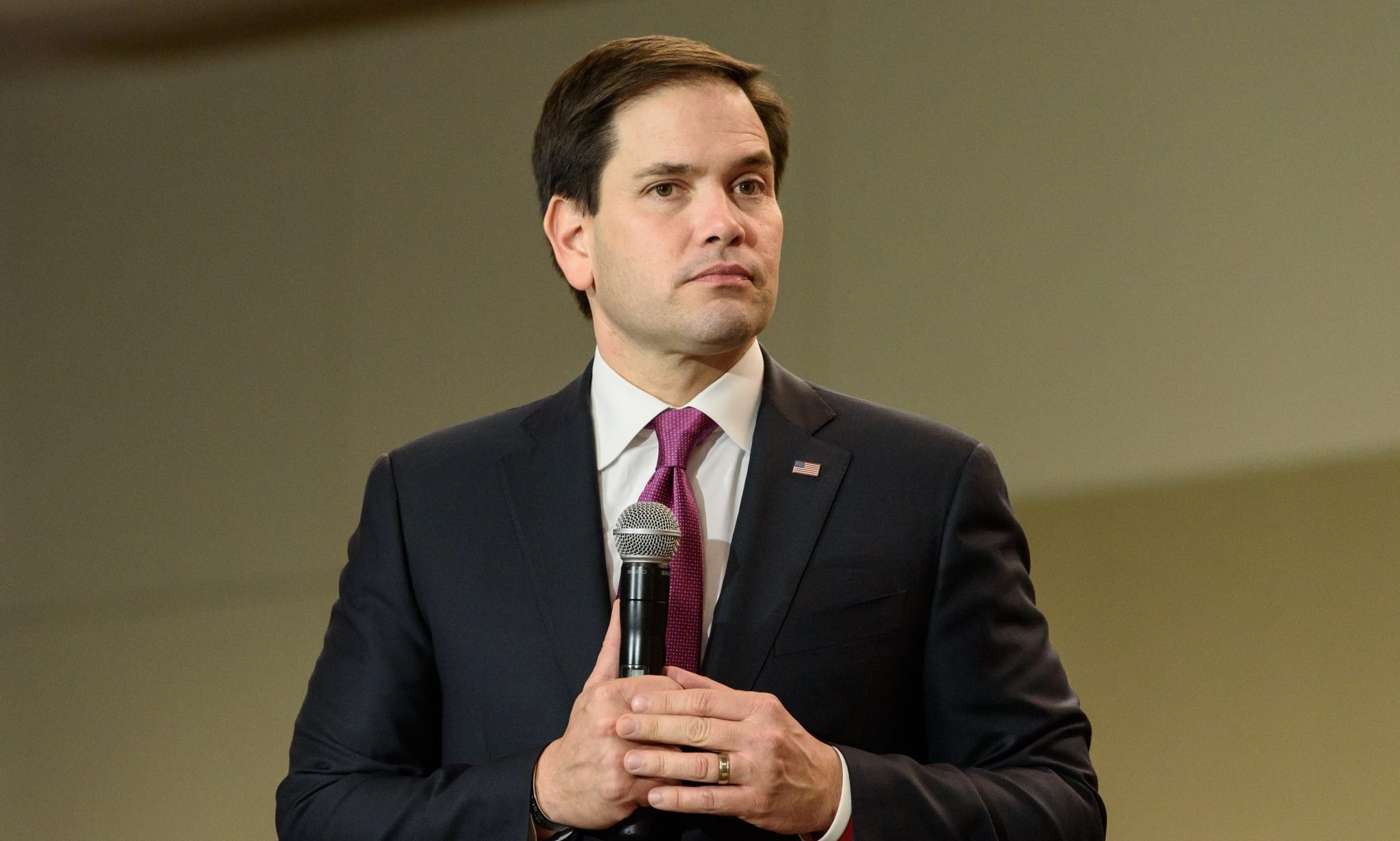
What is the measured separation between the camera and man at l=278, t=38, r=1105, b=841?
71.9 inches

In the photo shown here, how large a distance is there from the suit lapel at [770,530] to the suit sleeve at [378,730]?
10.3 inches

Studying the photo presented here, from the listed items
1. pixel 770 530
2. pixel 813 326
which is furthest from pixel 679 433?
pixel 813 326

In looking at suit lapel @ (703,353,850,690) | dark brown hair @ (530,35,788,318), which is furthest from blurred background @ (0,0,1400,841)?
suit lapel @ (703,353,850,690)

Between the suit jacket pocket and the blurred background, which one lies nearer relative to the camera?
the suit jacket pocket

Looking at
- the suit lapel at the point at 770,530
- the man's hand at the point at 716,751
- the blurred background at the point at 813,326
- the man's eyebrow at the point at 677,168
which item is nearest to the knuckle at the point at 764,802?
the man's hand at the point at 716,751

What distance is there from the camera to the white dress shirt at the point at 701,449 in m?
1.97

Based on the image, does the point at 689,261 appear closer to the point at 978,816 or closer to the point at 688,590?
the point at 688,590

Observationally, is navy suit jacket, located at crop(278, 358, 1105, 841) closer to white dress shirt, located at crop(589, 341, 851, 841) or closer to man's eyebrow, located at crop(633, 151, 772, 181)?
white dress shirt, located at crop(589, 341, 851, 841)

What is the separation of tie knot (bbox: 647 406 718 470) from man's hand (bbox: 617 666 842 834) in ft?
1.29

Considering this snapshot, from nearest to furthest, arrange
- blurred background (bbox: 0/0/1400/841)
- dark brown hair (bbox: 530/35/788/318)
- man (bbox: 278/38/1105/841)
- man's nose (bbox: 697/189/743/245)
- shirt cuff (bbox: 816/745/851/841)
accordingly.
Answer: shirt cuff (bbox: 816/745/851/841), man (bbox: 278/38/1105/841), man's nose (bbox: 697/189/743/245), dark brown hair (bbox: 530/35/788/318), blurred background (bbox: 0/0/1400/841)

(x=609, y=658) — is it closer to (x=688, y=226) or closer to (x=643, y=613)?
(x=643, y=613)

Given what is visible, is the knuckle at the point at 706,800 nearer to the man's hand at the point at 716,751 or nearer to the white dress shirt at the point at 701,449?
the man's hand at the point at 716,751

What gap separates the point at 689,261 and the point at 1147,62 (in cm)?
197

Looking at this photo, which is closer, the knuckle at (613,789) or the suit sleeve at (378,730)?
the knuckle at (613,789)
